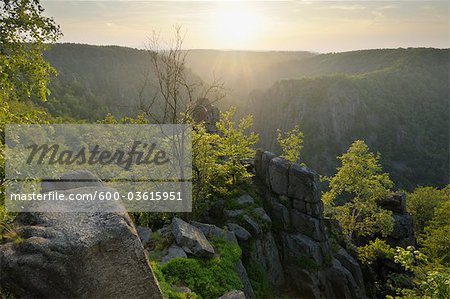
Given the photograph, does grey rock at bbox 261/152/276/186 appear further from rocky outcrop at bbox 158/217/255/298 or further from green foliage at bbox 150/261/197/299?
green foliage at bbox 150/261/197/299

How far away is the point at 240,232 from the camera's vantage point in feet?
73.3

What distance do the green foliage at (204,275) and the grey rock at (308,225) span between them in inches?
441

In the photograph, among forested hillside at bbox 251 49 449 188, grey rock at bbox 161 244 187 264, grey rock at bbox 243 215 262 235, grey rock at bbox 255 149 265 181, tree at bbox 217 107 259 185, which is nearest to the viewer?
grey rock at bbox 161 244 187 264

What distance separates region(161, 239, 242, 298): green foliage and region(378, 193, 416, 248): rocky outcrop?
28814mm

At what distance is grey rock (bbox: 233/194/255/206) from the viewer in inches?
1008

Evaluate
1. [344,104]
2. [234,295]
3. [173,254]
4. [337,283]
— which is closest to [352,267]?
[337,283]

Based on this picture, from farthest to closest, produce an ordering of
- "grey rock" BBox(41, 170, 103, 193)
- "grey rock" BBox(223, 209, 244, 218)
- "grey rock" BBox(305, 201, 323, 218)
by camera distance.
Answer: "grey rock" BBox(305, 201, 323, 218) < "grey rock" BBox(223, 209, 244, 218) < "grey rock" BBox(41, 170, 103, 193)

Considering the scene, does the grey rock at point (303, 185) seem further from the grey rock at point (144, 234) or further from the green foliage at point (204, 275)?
the grey rock at point (144, 234)

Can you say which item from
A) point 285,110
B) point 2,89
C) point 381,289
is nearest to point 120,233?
point 2,89

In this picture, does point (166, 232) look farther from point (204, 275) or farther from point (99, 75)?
point (99, 75)

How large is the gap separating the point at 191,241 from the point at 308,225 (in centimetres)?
1279

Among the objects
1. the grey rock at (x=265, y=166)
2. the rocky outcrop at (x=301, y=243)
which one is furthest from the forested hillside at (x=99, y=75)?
the rocky outcrop at (x=301, y=243)

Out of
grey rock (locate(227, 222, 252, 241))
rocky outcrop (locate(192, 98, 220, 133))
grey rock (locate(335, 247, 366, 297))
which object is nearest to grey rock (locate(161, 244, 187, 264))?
grey rock (locate(227, 222, 252, 241))

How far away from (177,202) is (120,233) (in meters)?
12.8
